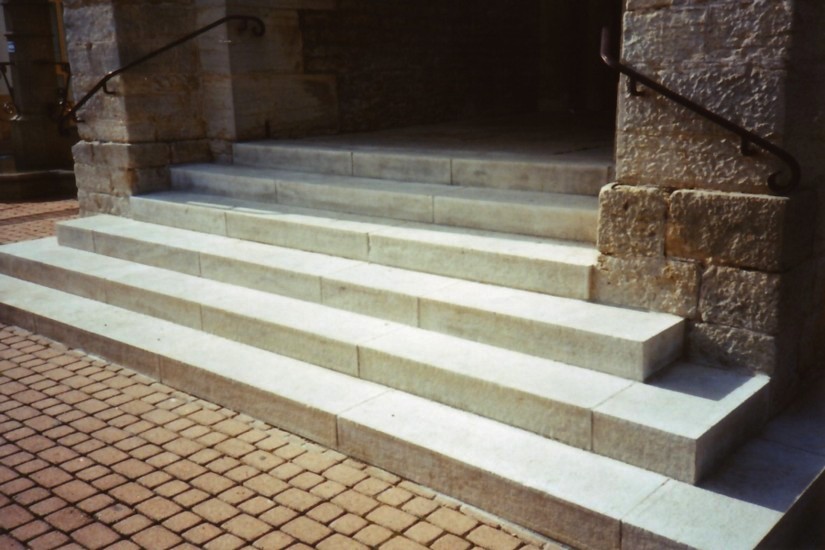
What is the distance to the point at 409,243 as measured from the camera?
465cm

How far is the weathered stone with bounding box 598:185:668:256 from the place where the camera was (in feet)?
Answer: 12.2

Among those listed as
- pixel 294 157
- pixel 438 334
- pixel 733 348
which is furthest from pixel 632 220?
pixel 294 157

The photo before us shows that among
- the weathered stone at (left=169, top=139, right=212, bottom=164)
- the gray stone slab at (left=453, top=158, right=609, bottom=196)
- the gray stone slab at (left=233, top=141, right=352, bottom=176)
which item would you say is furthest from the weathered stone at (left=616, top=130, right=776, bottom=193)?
the weathered stone at (left=169, top=139, right=212, bottom=164)

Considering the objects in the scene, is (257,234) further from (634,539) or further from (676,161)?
(634,539)

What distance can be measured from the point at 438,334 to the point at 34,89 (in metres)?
10.3

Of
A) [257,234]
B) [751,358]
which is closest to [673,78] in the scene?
[751,358]

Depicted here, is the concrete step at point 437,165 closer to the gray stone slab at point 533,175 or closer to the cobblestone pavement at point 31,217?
the gray stone slab at point 533,175

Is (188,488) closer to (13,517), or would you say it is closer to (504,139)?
(13,517)

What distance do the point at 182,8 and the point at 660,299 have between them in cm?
506

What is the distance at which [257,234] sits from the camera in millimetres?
5594

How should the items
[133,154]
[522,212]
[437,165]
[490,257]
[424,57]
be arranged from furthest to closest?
1. [424,57]
2. [133,154]
3. [437,165]
4. [522,212]
5. [490,257]

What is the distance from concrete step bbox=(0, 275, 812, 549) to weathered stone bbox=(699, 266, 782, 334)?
529mm

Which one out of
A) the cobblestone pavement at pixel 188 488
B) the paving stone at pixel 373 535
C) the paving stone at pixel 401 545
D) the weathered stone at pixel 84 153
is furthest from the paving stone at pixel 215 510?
the weathered stone at pixel 84 153

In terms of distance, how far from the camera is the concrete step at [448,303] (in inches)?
141
